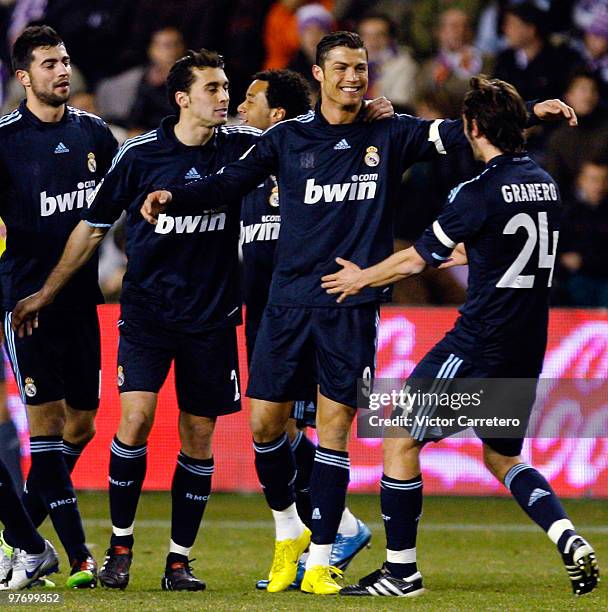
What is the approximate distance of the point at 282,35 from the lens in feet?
46.5

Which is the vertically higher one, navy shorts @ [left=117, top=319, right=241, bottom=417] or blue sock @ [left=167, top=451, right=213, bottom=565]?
navy shorts @ [left=117, top=319, right=241, bottom=417]

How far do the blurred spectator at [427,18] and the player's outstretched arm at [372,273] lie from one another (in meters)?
7.53

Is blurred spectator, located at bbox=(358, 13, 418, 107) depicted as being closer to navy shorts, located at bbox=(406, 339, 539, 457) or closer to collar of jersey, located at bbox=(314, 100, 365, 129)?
collar of jersey, located at bbox=(314, 100, 365, 129)

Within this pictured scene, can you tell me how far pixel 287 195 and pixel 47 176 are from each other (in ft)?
4.42

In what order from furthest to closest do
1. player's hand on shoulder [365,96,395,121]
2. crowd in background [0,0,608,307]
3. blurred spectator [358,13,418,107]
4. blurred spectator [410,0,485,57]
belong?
1. blurred spectator [410,0,485,57]
2. blurred spectator [358,13,418,107]
3. crowd in background [0,0,608,307]
4. player's hand on shoulder [365,96,395,121]

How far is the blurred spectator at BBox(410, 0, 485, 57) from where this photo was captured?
45.1 feet

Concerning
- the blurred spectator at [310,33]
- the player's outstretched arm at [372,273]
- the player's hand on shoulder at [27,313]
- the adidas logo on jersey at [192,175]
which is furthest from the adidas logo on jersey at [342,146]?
the blurred spectator at [310,33]

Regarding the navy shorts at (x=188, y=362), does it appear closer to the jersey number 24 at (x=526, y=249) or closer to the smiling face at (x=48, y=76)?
the smiling face at (x=48, y=76)

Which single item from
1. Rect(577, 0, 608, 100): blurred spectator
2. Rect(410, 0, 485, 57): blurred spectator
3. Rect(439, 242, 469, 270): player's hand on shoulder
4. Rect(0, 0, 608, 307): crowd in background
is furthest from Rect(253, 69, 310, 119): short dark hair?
Rect(410, 0, 485, 57): blurred spectator

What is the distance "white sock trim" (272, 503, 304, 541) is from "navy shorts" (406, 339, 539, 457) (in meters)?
0.92

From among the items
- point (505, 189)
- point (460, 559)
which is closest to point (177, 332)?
point (505, 189)

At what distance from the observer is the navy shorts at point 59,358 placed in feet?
24.1

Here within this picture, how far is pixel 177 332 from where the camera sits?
7.14m

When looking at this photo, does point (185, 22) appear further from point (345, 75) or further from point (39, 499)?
point (345, 75)
